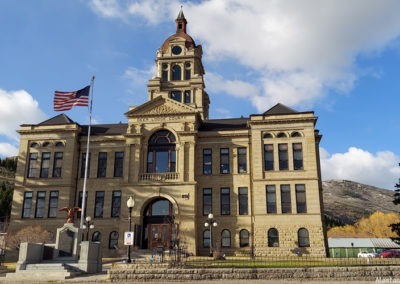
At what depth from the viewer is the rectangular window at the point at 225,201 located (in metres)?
40.9

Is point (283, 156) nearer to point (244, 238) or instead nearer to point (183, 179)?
point (244, 238)

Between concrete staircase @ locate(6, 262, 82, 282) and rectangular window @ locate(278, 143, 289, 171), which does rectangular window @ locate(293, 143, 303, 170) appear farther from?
concrete staircase @ locate(6, 262, 82, 282)

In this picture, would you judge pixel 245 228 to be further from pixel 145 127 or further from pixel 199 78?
pixel 199 78

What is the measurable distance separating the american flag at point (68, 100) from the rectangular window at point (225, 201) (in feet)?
56.3

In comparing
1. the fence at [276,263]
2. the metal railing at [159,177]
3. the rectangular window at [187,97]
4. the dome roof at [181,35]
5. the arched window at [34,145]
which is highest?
the dome roof at [181,35]

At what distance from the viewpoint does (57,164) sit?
44.3 meters

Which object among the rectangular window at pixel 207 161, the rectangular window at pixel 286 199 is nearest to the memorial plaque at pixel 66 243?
the rectangular window at pixel 207 161

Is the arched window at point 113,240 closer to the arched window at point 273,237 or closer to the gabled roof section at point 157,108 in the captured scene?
the gabled roof section at point 157,108

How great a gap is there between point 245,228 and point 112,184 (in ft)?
49.7

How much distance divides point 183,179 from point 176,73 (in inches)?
895

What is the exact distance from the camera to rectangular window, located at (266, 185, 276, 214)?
129ft

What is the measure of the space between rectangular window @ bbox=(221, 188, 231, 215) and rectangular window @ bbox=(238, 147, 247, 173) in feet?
8.62

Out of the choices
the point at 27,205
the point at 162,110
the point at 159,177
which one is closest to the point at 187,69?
the point at 162,110

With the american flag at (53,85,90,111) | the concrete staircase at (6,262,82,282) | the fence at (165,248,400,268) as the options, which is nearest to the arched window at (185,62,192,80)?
the american flag at (53,85,90,111)
